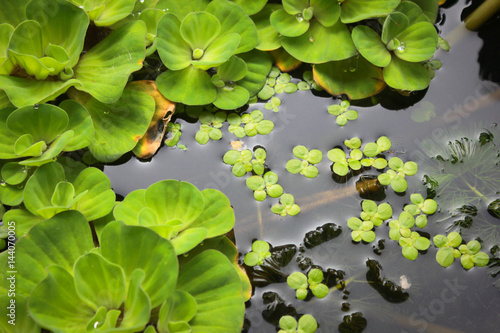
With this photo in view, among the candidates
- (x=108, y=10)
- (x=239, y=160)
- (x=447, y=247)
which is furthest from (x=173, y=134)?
(x=447, y=247)

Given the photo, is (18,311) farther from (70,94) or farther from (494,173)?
(494,173)

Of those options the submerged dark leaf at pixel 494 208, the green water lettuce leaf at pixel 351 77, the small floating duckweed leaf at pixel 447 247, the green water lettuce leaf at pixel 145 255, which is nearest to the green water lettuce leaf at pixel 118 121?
the green water lettuce leaf at pixel 145 255

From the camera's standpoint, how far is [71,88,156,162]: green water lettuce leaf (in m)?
1.47

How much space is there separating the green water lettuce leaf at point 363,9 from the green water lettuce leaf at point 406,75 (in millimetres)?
196

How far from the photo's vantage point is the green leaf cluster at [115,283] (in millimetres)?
1039

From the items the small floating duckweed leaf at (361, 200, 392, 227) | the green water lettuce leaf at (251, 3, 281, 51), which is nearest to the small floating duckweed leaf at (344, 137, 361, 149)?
the small floating duckweed leaf at (361, 200, 392, 227)

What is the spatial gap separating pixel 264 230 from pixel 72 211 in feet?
2.07

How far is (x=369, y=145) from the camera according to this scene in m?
1.57

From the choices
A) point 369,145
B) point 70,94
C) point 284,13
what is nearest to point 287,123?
point 369,145

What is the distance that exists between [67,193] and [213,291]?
1.86 feet

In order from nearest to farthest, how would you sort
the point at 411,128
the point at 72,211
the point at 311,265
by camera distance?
the point at 72,211 → the point at 311,265 → the point at 411,128

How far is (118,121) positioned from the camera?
1.51 metres

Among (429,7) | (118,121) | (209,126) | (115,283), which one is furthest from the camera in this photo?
(429,7)

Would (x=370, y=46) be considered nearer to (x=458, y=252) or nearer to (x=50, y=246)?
(x=458, y=252)
